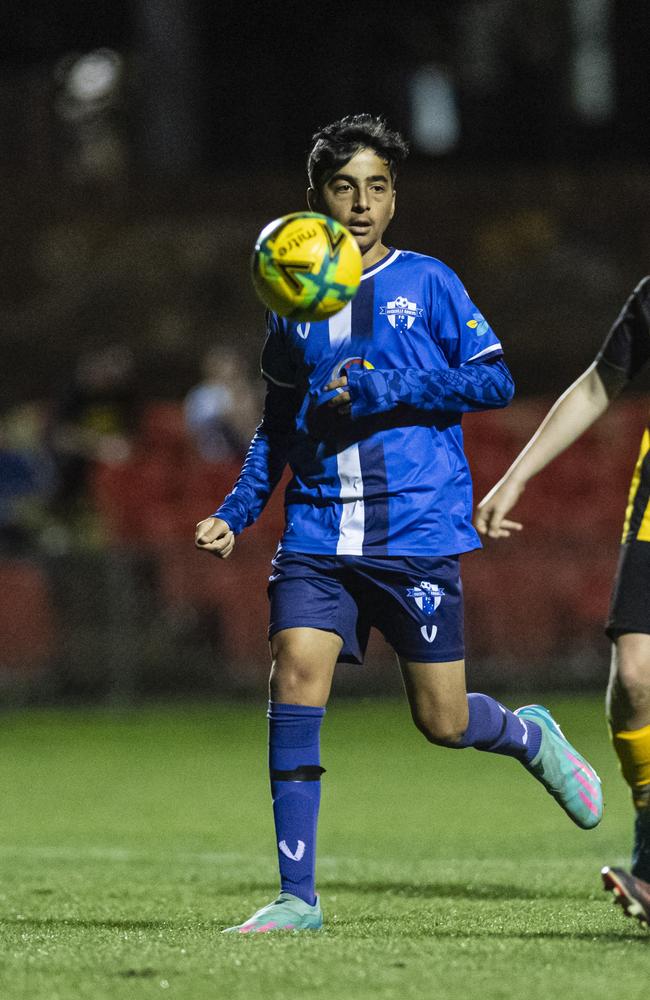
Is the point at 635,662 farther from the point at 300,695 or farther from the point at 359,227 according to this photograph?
the point at 359,227

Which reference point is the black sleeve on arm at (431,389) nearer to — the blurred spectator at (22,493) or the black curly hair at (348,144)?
the black curly hair at (348,144)

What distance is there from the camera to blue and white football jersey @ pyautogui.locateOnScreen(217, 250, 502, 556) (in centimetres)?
499

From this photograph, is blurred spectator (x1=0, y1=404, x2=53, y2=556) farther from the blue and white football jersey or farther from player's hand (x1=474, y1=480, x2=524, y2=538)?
player's hand (x1=474, y1=480, x2=524, y2=538)

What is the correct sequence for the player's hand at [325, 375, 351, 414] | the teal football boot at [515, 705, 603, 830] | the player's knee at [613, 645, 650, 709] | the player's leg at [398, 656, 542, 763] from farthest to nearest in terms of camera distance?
Answer: the teal football boot at [515, 705, 603, 830]
the player's leg at [398, 656, 542, 763]
the player's hand at [325, 375, 351, 414]
the player's knee at [613, 645, 650, 709]

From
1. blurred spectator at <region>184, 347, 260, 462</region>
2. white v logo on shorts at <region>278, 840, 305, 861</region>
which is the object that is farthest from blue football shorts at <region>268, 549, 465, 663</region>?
blurred spectator at <region>184, 347, 260, 462</region>

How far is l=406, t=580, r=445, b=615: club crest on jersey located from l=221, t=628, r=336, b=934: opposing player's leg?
0.27m

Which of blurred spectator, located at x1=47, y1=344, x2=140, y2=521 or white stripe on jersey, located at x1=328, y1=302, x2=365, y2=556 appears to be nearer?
white stripe on jersey, located at x1=328, y1=302, x2=365, y2=556

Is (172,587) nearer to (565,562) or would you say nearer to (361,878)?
(565,562)

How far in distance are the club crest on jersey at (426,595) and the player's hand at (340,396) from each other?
57 centimetres

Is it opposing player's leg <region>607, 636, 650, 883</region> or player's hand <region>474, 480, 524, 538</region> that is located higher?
player's hand <region>474, 480, 524, 538</region>

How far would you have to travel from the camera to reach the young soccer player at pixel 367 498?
494 centimetres

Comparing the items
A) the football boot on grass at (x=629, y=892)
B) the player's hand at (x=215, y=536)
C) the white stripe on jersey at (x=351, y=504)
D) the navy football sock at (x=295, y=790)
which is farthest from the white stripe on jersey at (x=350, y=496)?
the football boot on grass at (x=629, y=892)

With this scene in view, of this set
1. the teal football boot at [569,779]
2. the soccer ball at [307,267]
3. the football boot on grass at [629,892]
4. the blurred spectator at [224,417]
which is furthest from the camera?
the blurred spectator at [224,417]

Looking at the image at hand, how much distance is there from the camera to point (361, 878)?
20.5ft
